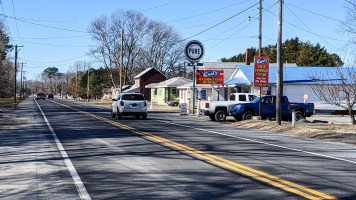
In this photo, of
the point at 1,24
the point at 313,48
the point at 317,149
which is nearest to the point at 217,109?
the point at 317,149

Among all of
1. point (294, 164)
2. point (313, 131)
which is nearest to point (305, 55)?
point (313, 131)

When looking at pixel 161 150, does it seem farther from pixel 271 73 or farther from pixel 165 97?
pixel 165 97

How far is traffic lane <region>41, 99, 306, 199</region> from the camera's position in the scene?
7059mm

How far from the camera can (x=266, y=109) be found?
28.1m

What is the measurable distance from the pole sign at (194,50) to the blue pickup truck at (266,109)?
11709 mm

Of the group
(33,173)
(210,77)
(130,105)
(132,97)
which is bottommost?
(33,173)

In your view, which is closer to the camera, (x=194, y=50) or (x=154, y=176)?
(x=154, y=176)

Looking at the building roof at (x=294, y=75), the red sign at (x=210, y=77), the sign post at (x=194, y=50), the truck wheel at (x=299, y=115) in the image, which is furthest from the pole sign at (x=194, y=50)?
the truck wheel at (x=299, y=115)

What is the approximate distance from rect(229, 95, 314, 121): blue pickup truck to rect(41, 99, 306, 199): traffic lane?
14.7 meters

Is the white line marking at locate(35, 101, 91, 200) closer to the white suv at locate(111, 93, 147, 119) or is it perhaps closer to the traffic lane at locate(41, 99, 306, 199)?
the traffic lane at locate(41, 99, 306, 199)

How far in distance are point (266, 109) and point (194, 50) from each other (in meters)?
12.5

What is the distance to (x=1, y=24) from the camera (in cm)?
6191

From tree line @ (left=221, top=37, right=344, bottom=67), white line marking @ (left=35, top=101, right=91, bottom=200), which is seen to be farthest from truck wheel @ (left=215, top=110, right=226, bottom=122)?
tree line @ (left=221, top=37, right=344, bottom=67)

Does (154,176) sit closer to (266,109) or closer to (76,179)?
(76,179)
